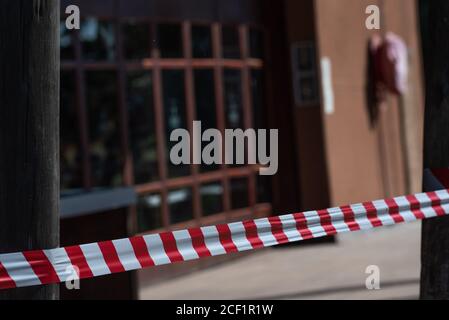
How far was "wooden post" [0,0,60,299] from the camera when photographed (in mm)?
3699

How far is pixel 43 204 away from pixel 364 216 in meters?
2.46

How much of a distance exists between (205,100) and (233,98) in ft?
1.84

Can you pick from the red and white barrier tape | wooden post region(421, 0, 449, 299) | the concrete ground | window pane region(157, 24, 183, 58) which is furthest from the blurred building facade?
wooden post region(421, 0, 449, 299)

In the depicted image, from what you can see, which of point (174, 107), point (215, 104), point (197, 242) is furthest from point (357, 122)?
point (197, 242)

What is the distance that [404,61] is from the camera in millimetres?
12734

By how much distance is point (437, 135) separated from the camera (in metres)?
5.52

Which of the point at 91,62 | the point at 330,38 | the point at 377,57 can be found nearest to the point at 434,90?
the point at 91,62

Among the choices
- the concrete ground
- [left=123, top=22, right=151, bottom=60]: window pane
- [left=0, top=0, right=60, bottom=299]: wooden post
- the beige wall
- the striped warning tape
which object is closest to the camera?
[left=0, top=0, right=60, bottom=299]: wooden post

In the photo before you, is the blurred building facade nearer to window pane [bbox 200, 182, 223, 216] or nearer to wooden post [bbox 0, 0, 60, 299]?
window pane [bbox 200, 182, 223, 216]

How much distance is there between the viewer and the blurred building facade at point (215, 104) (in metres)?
8.97

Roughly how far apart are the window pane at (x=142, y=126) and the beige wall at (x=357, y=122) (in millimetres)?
2842

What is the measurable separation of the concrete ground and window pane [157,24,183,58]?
2.57 meters

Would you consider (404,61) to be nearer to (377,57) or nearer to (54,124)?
(377,57)

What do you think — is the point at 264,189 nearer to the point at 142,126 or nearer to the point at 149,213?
the point at 149,213
